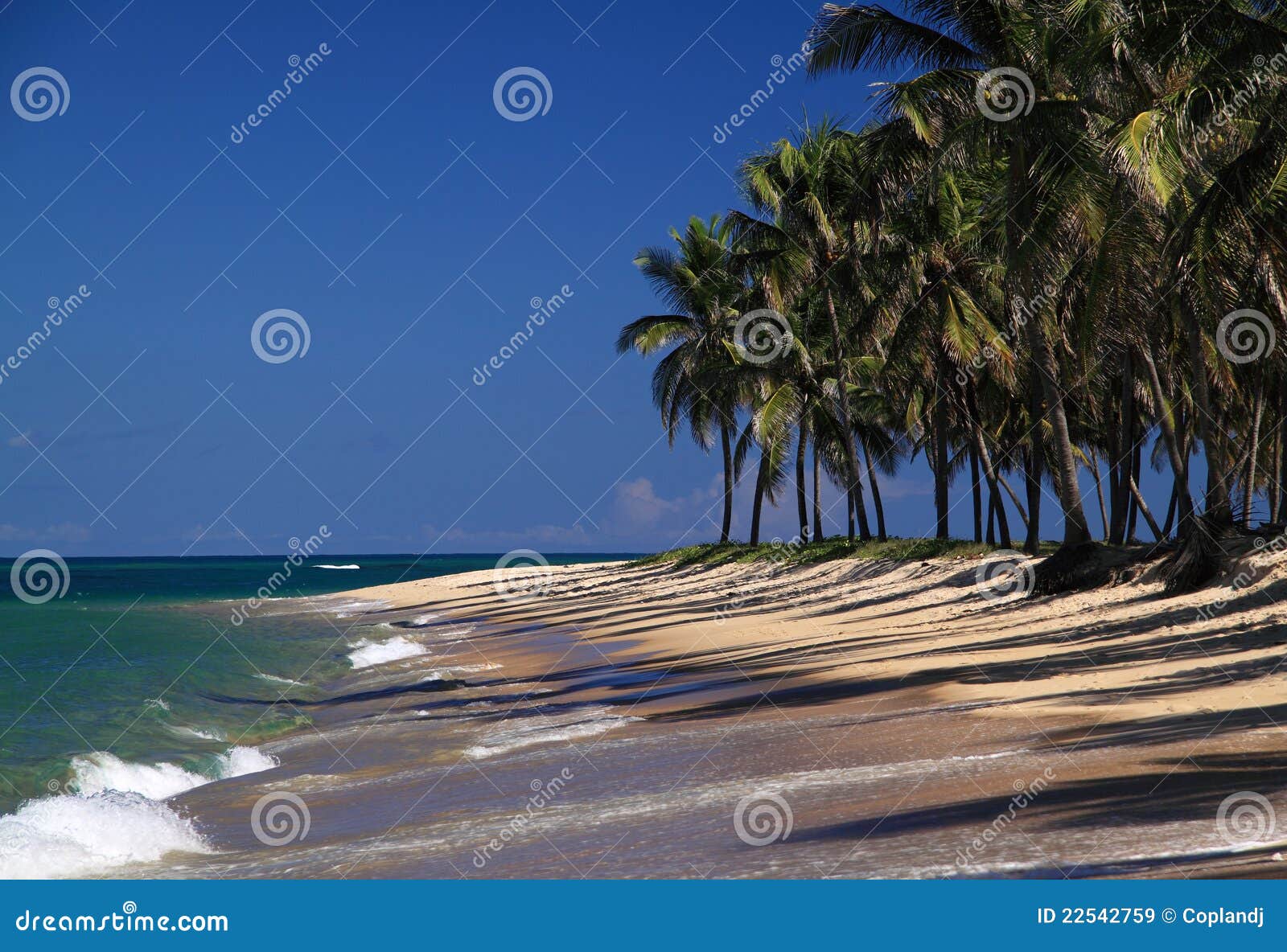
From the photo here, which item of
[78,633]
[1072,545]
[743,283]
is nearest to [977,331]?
[1072,545]

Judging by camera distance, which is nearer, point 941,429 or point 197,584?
point 941,429

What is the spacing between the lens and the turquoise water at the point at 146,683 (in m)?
13.1

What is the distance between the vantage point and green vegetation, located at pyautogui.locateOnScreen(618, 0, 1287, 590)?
45.6 ft

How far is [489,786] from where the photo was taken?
8984mm

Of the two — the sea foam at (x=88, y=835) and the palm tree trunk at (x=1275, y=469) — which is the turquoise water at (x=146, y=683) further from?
the palm tree trunk at (x=1275, y=469)

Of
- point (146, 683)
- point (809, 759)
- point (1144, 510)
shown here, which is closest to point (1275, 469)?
point (1144, 510)

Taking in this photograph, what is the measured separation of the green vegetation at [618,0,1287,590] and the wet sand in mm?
4001

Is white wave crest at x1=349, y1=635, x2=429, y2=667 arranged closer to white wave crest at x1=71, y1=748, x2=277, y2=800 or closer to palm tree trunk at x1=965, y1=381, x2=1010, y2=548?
white wave crest at x1=71, y1=748, x2=277, y2=800

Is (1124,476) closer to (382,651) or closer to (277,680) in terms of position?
(382,651)

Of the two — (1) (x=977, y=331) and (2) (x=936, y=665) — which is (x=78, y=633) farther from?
(2) (x=936, y=665)

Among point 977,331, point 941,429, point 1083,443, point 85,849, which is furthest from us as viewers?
point 1083,443

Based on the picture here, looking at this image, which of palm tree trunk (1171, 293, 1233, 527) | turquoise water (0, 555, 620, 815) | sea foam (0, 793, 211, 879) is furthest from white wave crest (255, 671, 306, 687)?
palm tree trunk (1171, 293, 1233, 527)

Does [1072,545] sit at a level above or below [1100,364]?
below

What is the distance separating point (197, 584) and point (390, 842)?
286ft
